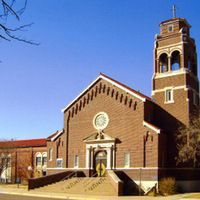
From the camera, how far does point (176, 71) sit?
47844 mm

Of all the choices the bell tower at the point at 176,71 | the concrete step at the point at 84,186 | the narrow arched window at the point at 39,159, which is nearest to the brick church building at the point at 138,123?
the bell tower at the point at 176,71

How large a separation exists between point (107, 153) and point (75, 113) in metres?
8.07

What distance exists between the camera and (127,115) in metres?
46.0

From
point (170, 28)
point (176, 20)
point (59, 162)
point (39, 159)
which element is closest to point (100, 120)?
point (59, 162)

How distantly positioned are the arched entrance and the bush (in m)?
8.75

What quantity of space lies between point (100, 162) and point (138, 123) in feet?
24.3

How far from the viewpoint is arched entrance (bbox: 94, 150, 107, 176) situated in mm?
47125

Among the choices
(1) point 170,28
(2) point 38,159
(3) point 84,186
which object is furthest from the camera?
(2) point 38,159

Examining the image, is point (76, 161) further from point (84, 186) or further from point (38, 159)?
point (38, 159)

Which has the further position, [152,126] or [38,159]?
[38,159]

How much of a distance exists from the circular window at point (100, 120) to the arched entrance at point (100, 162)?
3.21 meters

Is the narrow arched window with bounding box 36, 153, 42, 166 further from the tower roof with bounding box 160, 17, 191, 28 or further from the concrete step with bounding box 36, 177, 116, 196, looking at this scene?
the tower roof with bounding box 160, 17, 191, 28

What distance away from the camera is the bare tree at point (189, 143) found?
3977cm

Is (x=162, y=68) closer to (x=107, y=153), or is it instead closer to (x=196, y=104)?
(x=196, y=104)
